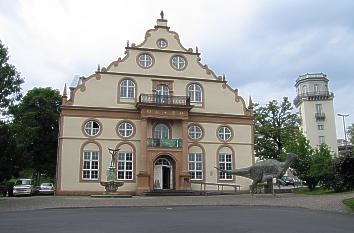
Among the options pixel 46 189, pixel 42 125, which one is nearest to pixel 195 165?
pixel 46 189

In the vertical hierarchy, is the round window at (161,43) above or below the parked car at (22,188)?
above

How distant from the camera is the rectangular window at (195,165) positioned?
1316 inches

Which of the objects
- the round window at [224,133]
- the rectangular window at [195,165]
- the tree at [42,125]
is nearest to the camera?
the rectangular window at [195,165]

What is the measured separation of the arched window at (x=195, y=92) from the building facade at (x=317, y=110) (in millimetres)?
39191

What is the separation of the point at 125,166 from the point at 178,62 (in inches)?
397

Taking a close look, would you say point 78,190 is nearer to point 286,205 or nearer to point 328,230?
point 286,205

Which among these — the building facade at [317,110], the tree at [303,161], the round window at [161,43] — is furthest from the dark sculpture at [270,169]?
the building facade at [317,110]

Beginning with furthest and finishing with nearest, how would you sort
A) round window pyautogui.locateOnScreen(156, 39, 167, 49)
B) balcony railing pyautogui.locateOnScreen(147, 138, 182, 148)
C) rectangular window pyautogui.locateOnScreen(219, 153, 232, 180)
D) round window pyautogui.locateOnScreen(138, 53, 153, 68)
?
round window pyautogui.locateOnScreen(156, 39, 167, 49) < round window pyautogui.locateOnScreen(138, 53, 153, 68) < rectangular window pyautogui.locateOnScreen(219, 153, 232, 180) < balcony railing pyautogui.locateOnScreen(147, 138, 182, 148)

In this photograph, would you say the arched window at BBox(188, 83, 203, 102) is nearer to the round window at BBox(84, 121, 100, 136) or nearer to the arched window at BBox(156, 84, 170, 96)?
the arched window at BBox(156, 84, 170, 96)

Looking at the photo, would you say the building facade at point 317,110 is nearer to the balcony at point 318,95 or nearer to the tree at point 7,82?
the balcony at point 318,95

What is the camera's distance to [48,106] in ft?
132

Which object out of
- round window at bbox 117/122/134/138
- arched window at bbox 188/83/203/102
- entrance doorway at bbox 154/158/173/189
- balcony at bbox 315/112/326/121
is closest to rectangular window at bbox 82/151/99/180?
round window at bbox 117/122/134/138

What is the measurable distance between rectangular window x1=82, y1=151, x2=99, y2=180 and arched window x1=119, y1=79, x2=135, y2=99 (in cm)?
520

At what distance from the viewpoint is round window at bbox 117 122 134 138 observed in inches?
1287
